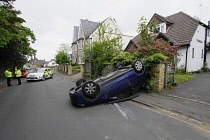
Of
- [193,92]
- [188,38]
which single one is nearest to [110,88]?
[193,92]

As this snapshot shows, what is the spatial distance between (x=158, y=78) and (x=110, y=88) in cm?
291

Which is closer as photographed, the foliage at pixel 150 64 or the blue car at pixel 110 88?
the blue car at pixel 110 88

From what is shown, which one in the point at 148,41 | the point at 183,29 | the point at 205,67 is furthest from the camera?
the point at 205,67

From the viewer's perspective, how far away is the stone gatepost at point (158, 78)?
6.73 m

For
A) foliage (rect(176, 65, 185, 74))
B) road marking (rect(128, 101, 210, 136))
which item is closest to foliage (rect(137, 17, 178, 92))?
road marking (rect(128, 101, 210, 136))

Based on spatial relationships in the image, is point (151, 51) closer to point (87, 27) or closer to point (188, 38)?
point (188, 38)

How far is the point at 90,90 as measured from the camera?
5043 mm

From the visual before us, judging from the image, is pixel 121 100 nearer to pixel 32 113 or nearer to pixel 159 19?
pixel 32 113

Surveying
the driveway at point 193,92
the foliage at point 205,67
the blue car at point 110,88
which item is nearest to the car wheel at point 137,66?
the blue car at point 110,88

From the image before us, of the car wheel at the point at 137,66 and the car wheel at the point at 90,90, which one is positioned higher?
the car wheel at the point at 137,66

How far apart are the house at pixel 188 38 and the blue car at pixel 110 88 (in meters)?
8.25

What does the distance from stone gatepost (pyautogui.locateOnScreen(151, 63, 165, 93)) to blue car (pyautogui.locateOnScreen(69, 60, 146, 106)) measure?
31.6 inches

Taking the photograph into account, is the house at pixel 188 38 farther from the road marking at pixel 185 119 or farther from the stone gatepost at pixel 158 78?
the road marking at pixel 185 119

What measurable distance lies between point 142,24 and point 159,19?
954cm
